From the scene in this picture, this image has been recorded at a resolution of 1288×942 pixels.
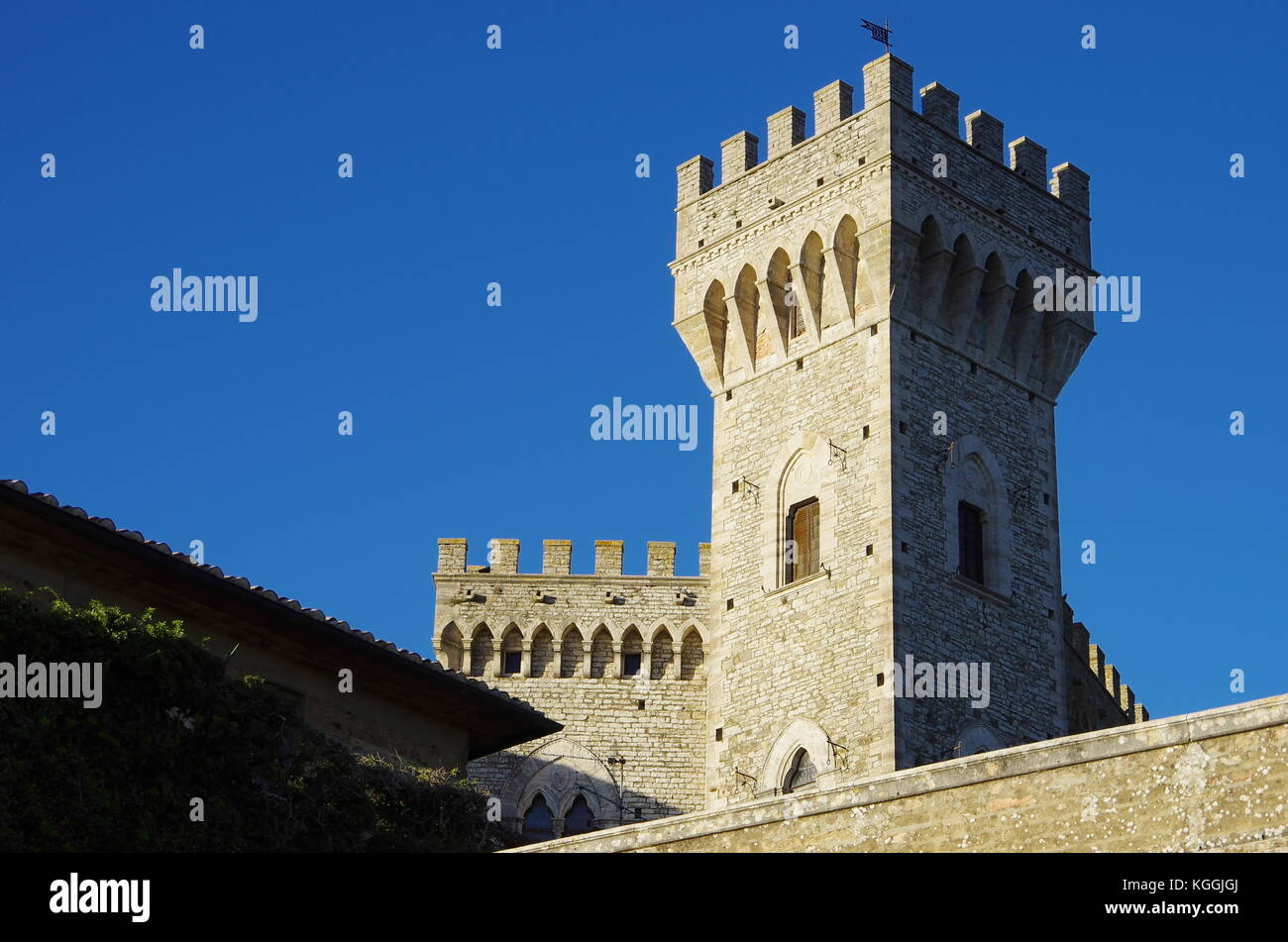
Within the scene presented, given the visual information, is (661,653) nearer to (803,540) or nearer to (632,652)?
(632,652)

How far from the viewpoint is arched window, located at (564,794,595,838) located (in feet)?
125

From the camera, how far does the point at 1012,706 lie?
32.6 metres

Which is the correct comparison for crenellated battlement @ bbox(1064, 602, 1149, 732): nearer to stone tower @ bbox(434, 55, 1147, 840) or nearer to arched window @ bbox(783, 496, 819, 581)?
stone tower @ bbox(434, 55, 1147, 840)

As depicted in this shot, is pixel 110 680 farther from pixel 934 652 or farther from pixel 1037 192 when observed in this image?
pixel 1037 192

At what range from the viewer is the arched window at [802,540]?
3319 cm

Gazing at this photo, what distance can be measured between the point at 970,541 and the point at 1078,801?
679 inches

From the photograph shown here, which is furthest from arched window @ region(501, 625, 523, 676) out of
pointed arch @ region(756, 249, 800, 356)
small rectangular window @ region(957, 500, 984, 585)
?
small rectangular window @ region(957, 500, 984, 585)

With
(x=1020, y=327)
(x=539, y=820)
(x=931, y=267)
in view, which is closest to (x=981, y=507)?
(x=1020, y=327)

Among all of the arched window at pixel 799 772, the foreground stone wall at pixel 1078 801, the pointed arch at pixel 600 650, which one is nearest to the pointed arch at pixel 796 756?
the arched window at pixel 799 772

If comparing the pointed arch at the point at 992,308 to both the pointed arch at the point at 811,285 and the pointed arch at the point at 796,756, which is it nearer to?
the pointed arch at the point at 811,285

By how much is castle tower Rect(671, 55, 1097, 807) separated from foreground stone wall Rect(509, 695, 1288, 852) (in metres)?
11.9
